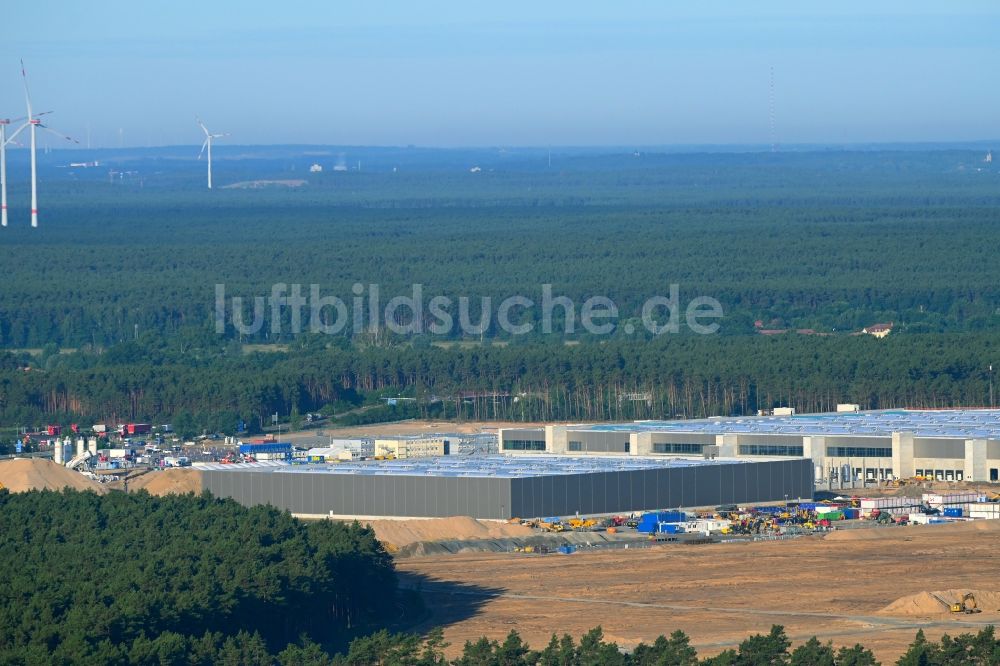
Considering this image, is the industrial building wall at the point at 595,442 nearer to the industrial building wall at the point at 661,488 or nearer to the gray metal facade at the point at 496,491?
the industrial building wall at the point at 661,488

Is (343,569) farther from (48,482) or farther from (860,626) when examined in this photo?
(48,482)

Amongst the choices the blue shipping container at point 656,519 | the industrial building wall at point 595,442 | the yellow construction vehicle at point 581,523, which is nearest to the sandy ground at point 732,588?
the blue shipping container at point 656,519

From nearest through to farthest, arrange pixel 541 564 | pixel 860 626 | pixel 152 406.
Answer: pixel 860 626
pixel 541 564
pixel 152 406

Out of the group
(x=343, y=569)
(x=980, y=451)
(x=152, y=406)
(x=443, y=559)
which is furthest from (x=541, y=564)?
(x=152, y=406)

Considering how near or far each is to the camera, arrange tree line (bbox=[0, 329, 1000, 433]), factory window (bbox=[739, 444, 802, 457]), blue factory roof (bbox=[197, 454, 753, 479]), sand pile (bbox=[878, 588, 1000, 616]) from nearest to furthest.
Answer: sand pile (bbox=[878, 588, 1000, 616]), blue factory roof (bbox=[197, 454, 753, 479]), factory window (bbox=[739, 444, 802, 457]), tree line (bbox=[0, 329, 1000, 433])

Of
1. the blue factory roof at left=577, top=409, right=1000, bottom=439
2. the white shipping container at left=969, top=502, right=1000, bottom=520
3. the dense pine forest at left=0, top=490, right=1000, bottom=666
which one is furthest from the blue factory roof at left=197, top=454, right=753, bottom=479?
the dense pine forest at left=0, top=490, right=1000, bottom=666

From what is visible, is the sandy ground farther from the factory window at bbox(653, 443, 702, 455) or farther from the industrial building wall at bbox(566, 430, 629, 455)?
the industrial building wall at bbox(566, 430, 629, 455)
